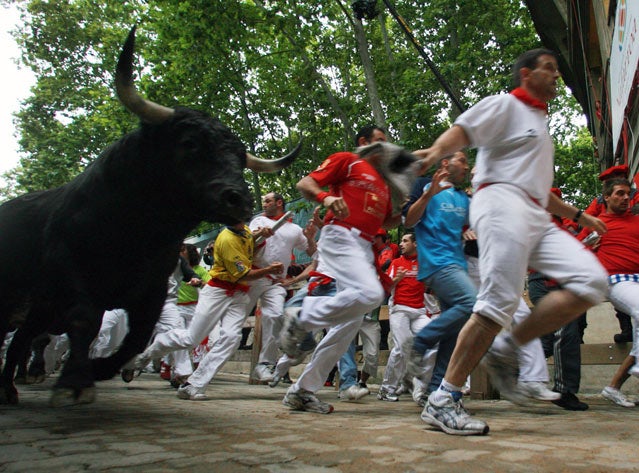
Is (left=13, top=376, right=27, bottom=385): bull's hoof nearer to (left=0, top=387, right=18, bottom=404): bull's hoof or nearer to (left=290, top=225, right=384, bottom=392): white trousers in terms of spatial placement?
(left=0, top=387, right=18, bottom=404): bull's hoof

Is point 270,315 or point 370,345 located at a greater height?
point 270,315

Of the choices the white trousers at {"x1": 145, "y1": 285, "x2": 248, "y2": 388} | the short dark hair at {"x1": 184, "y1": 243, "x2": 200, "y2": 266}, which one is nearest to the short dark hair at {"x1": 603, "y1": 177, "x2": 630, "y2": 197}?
the white trousers at {"x1": 145, "y1": 285, "x2": 248, "y2": 388}

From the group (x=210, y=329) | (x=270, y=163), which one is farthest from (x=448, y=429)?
(x=210, y=329)

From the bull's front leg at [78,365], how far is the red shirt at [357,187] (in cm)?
196

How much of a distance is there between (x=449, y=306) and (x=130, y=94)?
9.58 ft

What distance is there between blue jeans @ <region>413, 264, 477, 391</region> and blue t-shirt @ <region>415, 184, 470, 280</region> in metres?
0.09

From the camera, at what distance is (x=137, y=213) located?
13.9ft

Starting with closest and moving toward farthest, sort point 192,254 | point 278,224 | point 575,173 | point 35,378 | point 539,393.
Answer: point 539,393 < point 278,224 < point 35,378 < point 192,254 < point 575,173

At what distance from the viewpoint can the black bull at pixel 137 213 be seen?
4105mm

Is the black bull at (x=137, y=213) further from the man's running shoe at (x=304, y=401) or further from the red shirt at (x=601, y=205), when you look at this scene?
the red shirt at (x=601, y=205)

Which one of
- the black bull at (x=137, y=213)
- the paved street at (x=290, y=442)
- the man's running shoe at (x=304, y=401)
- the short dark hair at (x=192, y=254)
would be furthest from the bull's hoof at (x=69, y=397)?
the short dark hair at (x=192, y=254)

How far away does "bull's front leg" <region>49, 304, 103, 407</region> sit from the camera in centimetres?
360

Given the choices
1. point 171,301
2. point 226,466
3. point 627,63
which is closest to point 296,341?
point 226,466

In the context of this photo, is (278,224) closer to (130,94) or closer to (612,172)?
(130,94)
